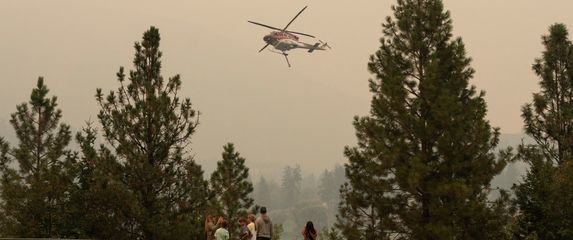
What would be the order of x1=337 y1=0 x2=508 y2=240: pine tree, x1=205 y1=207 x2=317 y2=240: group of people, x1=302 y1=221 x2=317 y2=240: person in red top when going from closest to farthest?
x1=205 y1=207 x2=317 y2=240: group of people
x1=302 y1=221 x2=317 y2=240: person in red top
x1=337 y1=0 x2=508 y2=240: pine tree

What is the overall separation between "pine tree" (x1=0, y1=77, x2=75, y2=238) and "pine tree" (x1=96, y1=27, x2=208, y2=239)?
3473 mm

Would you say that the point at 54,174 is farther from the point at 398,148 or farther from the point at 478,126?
the point at 478,126

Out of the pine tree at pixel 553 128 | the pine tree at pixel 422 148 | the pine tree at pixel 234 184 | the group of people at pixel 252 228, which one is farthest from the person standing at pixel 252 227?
the pine tree at pixel 234 184

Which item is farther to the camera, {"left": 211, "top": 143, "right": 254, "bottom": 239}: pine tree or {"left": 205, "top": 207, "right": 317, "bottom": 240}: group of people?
{"left": 211, "top": 143, "right": 254, "bottom": 239}: pine tree

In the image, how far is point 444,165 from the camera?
20.9 metres

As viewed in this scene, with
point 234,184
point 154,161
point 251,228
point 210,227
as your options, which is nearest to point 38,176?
point 154,161

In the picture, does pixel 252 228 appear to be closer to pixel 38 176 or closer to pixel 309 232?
pixel 309 232

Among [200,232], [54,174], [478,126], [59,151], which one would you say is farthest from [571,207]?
[59,151]

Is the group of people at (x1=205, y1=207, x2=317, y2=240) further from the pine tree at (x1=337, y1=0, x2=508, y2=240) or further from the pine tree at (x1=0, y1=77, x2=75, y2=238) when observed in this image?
the pine tree at (x1=0, y1=77, x2=75, y2=238)

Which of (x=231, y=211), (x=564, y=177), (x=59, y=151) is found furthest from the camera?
(x=231, y=211)

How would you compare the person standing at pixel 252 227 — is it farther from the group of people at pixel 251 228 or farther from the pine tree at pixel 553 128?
the pine tree at pixel 553 128

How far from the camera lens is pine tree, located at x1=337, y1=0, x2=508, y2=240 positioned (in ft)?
67.3

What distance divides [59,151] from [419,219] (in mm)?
20680

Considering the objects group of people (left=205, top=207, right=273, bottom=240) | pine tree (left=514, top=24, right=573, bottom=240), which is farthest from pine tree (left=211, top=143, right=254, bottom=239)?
group of people (left=205, top=207, right=273, bottom=240)
